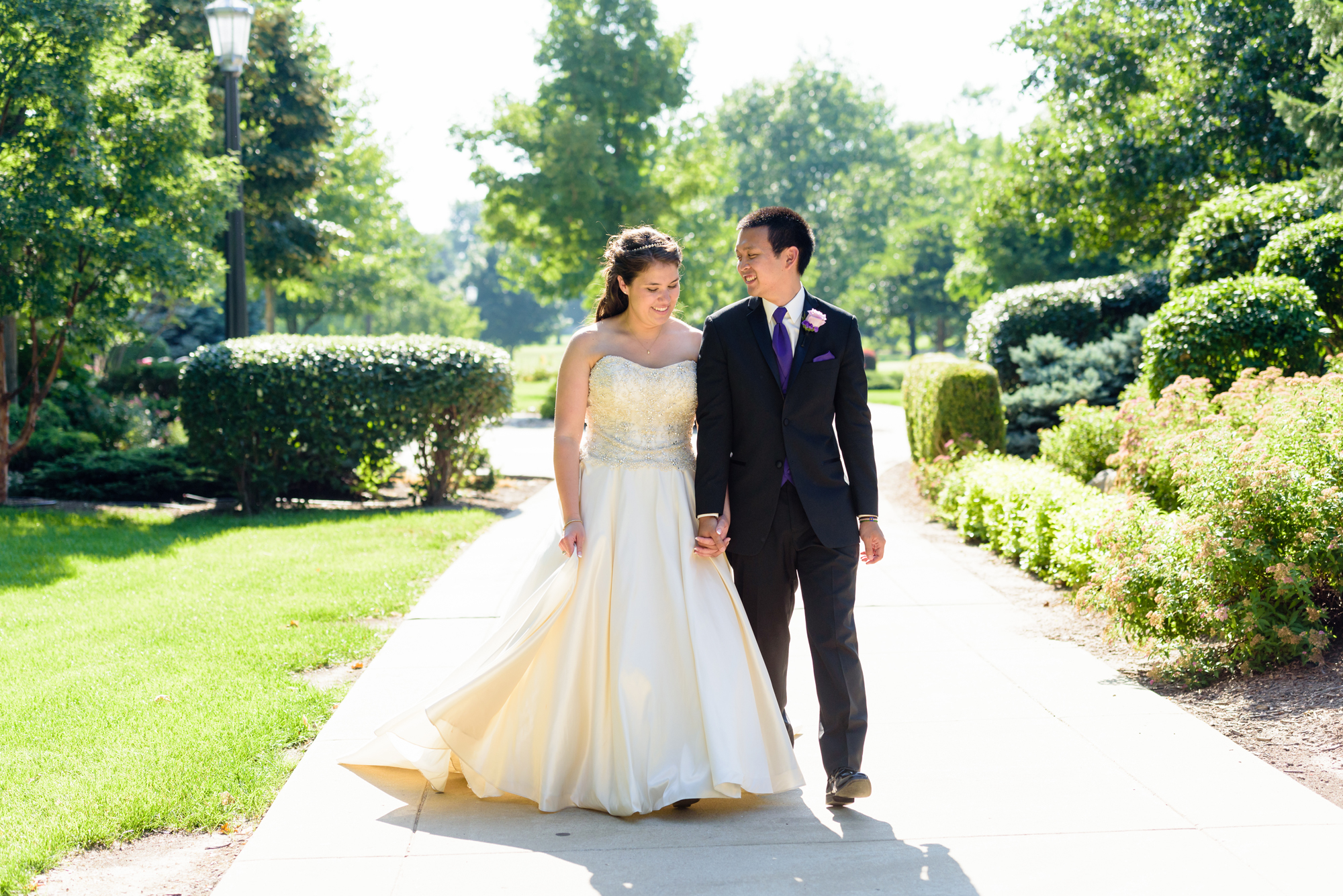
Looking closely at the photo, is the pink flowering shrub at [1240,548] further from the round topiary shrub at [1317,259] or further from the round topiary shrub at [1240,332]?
the round topiary shrub at [1317,259]

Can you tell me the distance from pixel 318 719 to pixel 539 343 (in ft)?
275

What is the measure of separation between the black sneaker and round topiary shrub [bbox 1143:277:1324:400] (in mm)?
6648

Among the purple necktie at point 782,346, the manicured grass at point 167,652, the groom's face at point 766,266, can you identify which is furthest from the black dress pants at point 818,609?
the manicured grass at point 167,652

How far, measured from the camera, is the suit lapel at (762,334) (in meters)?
3.95

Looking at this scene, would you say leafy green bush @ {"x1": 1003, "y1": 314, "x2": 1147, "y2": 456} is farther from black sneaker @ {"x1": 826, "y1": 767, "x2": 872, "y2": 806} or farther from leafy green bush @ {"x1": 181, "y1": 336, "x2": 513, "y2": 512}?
black sneaker @ {"x1": 826, "y1": 767, "x2": 872, "y2": 806}

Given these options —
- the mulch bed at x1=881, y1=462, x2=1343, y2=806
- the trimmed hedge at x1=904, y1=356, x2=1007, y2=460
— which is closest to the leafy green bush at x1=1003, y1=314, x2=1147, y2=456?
the trimmed hedge at x1=904, y1=356, x2=1007, y2=460

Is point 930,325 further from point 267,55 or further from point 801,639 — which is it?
point 801,639

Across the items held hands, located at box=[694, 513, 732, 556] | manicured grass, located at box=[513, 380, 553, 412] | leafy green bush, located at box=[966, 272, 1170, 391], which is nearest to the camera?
held hands, located at box=[694, 513, 732, 556]

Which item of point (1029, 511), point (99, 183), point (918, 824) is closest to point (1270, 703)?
point (918, 824)

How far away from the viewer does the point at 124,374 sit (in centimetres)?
2081

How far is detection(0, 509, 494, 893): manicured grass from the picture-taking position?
401 centimetres

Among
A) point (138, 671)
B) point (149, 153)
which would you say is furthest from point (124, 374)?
point (138, 671)

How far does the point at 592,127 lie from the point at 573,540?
87.4 feet

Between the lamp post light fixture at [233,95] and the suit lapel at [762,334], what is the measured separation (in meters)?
9.70
